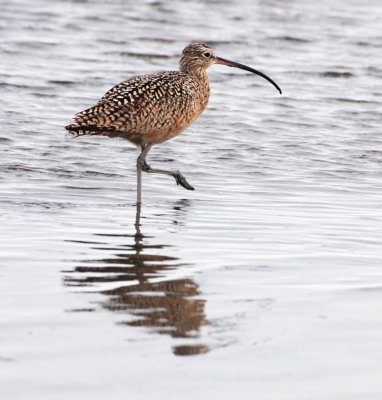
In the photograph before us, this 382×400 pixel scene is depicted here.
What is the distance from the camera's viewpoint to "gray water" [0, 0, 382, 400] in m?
5.39

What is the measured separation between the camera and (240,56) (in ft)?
61.6

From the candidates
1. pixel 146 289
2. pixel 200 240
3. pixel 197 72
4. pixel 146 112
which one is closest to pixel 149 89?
pixel 146 112

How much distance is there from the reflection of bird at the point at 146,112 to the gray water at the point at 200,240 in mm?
449

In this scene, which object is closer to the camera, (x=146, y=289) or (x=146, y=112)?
(x=146, y=289)

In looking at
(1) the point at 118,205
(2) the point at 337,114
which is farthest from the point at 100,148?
(2) the point at 337,114

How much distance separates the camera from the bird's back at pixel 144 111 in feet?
32.1

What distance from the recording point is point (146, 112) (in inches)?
394

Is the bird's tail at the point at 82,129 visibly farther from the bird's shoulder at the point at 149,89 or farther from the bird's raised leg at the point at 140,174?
the bird's raised leg at the point at 140,174

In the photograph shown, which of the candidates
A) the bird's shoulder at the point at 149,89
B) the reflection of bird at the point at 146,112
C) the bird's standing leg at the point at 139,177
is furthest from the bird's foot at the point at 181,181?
the bird's shoulder at the point at 149,89

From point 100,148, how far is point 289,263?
16.2 feet

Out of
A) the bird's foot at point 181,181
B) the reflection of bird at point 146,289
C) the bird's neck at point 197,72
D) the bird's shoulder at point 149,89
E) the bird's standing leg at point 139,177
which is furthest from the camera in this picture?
the bird's neck at point 197,72

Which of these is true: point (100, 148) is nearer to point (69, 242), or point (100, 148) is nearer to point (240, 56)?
point (69, 242)

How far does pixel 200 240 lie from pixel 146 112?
6.77 feet

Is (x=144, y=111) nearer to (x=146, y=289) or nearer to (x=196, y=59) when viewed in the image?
(x=196, y=59)
